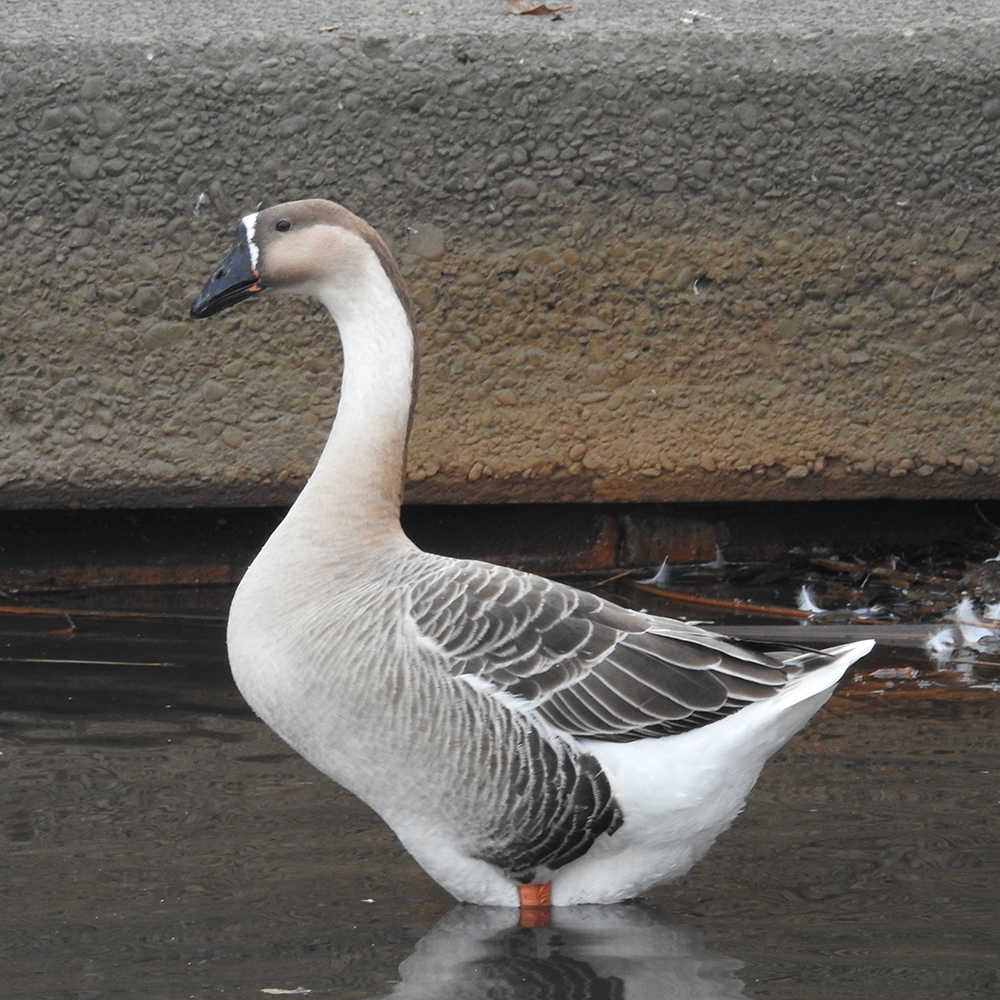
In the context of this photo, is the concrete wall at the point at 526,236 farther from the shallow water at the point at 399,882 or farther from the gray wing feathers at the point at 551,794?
the gray wing feathers at the point at 551,794

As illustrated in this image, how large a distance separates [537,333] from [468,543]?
0.80 m

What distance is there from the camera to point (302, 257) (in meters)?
2.95

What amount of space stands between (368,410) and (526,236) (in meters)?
1.63

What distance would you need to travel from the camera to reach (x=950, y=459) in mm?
4688

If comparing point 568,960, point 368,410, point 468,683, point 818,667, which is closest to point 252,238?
point 368,410

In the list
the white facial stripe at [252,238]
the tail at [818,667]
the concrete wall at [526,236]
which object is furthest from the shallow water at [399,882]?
the white facial stripe at [252,238]

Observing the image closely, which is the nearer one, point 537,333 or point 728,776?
point 728,776

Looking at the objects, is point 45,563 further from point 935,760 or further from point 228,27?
point 935,760

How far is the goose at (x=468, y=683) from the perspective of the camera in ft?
8.98

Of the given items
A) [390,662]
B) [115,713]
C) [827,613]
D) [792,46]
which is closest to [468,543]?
[827,613]

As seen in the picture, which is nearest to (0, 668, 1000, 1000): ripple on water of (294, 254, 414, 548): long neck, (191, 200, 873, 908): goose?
(191, 200, 873, 908): goose

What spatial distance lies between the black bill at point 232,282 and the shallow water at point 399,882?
1073mm

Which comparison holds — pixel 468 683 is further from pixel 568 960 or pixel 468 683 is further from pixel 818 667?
pixel 818 667

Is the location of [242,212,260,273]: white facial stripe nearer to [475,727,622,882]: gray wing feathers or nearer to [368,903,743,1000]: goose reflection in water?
[475,727,622,882]: gray wing feathers
